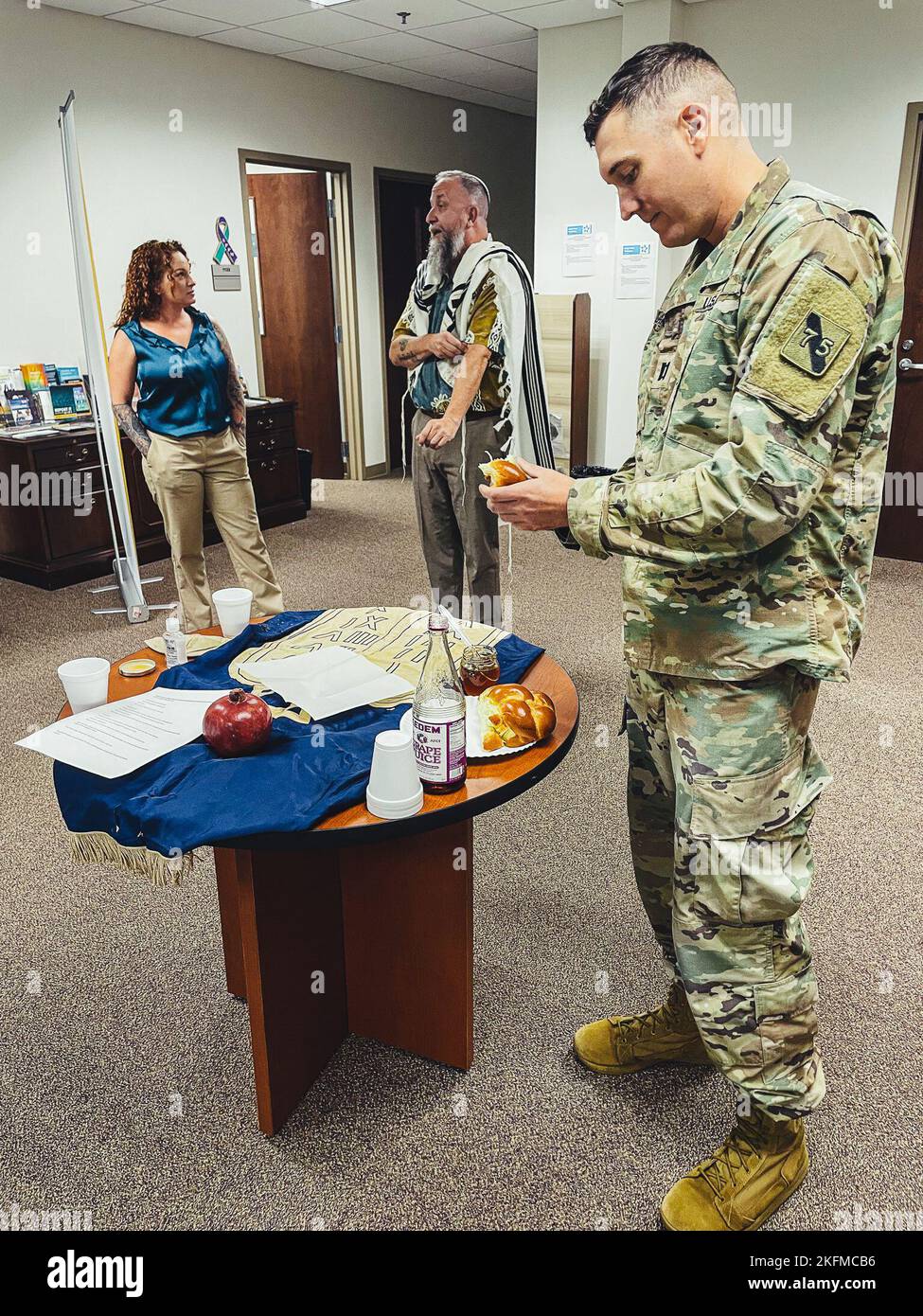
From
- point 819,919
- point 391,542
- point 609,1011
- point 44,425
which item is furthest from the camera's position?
point 391,542

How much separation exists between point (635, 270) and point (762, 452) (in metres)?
4.75

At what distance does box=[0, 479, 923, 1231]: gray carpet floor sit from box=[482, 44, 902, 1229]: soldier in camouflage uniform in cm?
21

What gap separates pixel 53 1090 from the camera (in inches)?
66.0

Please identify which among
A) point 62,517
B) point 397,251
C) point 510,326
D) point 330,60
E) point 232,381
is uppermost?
point 330,60

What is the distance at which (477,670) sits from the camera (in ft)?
5.50

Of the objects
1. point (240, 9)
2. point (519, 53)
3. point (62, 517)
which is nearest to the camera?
point (62, 517)

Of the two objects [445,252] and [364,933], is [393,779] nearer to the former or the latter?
[364,933]

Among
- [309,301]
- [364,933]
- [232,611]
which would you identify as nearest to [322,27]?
[309,301]

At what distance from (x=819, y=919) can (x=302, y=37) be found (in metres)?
5.43

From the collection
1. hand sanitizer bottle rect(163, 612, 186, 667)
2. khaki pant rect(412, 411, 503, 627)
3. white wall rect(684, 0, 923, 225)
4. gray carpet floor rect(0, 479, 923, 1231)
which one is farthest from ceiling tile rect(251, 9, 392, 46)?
hand sanitizer bottle rect(163, 612, 186, 667)

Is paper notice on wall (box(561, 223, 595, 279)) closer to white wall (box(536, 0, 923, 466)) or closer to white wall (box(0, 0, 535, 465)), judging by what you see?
white wall (box(536, 0, 923, 466))

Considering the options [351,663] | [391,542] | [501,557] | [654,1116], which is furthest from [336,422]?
[654,1116]

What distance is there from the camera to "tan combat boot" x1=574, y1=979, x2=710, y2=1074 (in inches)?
66.5

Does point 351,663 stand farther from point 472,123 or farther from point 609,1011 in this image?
point 472,123
